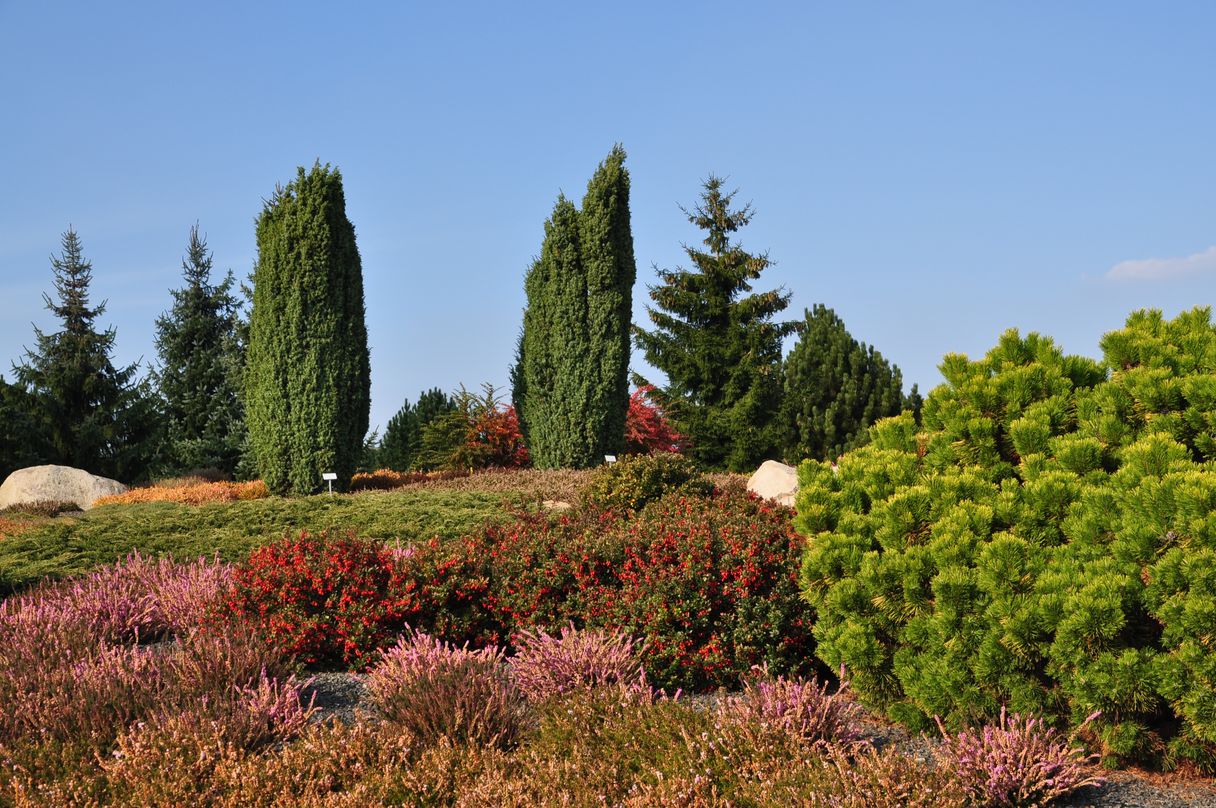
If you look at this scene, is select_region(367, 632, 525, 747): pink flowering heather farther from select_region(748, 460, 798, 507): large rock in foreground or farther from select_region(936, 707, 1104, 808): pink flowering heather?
select_region(748, 460, 798, 507): large rock in foreground

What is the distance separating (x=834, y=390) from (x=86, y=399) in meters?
17.7

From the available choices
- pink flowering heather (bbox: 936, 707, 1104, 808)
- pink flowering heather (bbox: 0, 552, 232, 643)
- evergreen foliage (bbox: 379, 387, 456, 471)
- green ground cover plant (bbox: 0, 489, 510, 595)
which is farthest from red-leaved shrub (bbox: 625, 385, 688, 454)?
pink flowering heather (bbox: 936, 707, 1104, 808)

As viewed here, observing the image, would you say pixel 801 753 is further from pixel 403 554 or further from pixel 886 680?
pixel 403 554

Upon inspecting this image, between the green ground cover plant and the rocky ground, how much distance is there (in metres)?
3.84

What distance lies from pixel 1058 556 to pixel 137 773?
176 inches

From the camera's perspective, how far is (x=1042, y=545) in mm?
5031

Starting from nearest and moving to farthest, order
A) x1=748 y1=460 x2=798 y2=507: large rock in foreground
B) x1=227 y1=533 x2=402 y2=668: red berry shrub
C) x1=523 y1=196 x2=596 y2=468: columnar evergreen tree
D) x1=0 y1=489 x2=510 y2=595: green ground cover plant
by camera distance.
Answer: x1=227 y1=533 x2=402 y2=668: red berry shrub < x1=0 y1=489 x2=510 y2=595: green ground cover plant < x1=748 y1=460 x2=798 y2=507: large rock in foreground < x1=523 y1=196 x2=596 y2=468: columnar evergreen tree

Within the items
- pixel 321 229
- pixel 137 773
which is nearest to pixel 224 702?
pixel 137 773

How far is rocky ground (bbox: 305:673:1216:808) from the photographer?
4.33 meters

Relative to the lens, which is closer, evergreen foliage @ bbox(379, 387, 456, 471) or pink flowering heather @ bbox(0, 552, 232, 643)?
pink flowering heather @ bbox(0, 552, 232, 643)

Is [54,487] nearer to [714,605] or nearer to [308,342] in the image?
[308,342]

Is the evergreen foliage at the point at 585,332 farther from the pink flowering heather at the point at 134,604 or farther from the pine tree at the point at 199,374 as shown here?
the pink flowering heather at the point at 134,604

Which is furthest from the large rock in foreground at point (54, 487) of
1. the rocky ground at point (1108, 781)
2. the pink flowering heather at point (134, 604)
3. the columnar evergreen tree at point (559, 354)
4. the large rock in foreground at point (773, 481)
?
the rocky ground at point (1108, 781)

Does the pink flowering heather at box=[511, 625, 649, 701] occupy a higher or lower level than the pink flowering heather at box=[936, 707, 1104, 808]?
higher
